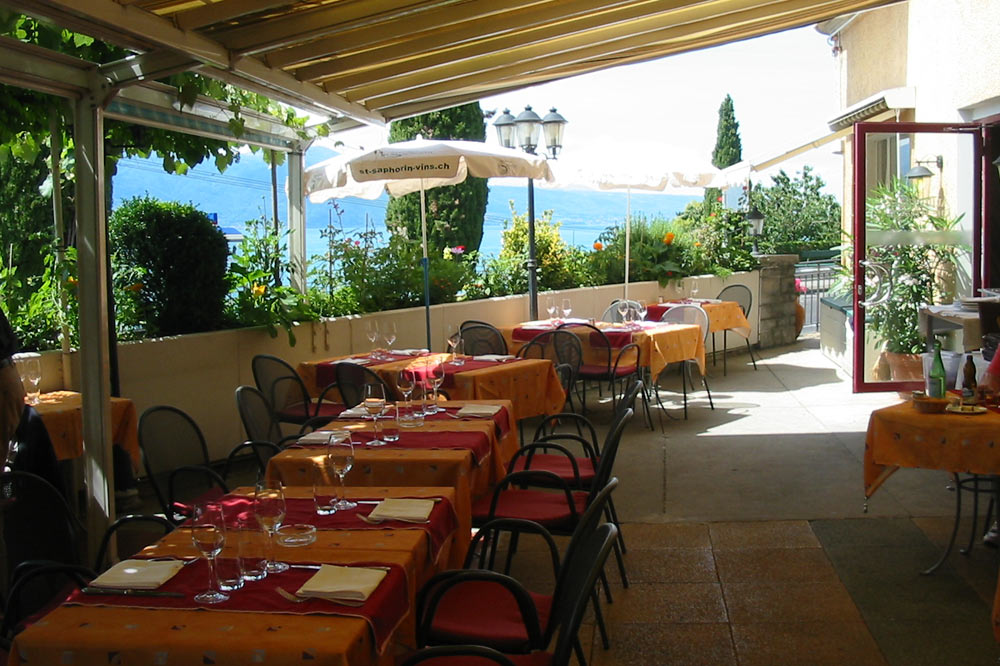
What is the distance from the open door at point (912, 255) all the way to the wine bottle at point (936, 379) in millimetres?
4035

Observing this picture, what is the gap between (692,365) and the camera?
38.8ft

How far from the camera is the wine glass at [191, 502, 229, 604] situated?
2.61 m

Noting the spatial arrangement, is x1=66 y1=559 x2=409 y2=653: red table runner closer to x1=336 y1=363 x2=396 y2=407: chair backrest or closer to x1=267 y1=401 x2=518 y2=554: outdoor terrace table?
x1=267 y1=401 x2=518 y2=554: outdoor terrace table

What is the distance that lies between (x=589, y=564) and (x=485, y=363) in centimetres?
436

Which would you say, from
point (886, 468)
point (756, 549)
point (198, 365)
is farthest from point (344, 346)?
point (886, 468)

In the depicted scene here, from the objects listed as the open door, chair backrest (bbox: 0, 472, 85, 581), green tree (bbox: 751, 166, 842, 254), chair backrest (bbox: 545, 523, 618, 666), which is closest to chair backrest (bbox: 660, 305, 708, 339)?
the open door

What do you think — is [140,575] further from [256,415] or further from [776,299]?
[776,299]

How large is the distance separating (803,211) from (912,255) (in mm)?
16562

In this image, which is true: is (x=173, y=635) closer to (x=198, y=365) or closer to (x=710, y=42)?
(x=198, y=365)

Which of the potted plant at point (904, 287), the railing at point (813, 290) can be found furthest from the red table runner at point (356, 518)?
the railing at point (813, 290)

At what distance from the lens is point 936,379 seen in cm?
476

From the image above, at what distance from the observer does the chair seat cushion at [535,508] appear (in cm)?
421

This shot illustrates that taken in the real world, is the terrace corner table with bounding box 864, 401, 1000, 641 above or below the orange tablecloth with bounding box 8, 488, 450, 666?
above

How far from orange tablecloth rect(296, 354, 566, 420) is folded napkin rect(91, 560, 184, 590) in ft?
12.1
